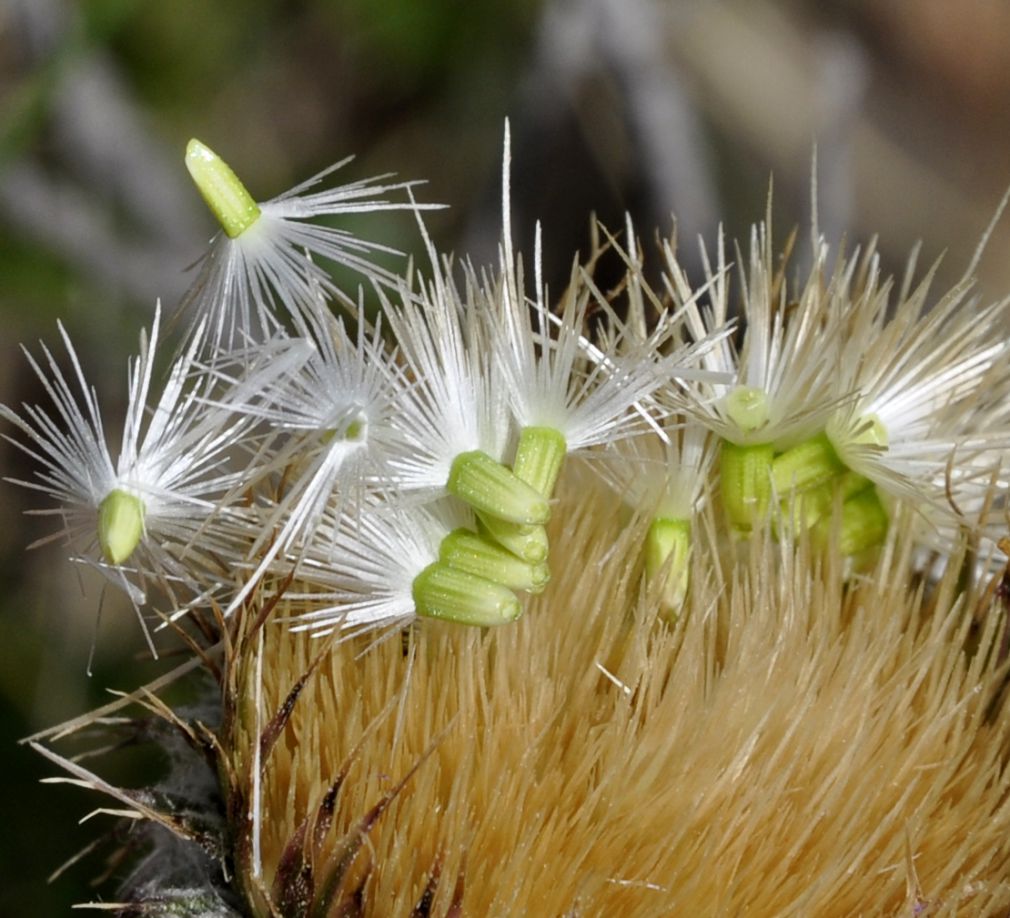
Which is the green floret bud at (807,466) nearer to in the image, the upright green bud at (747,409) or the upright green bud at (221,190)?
the upright green bud at (747,409)

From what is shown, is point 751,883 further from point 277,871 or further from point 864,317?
point 864,317

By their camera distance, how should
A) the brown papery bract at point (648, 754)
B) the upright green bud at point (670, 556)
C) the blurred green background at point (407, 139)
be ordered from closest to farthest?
the brown papery bract at point (648, 754)
the upright green bud at point (670, 556)
the blurred green background at point (407, 139)

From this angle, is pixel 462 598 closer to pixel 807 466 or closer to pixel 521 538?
pixel 521 538

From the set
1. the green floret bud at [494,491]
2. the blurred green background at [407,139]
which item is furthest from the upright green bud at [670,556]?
the blurred green background at [407,139]

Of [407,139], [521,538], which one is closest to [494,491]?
[521,538]

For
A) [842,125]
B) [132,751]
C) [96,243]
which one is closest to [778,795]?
[132,751]
